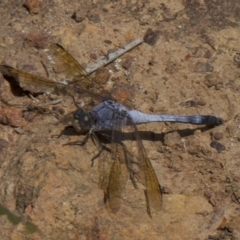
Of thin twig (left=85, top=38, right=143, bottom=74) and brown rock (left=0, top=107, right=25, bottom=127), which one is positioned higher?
thin twig (left=85, top=38, right=143, bottom=74)

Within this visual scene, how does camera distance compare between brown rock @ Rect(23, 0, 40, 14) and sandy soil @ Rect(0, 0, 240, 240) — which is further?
brown rock @ Rect(23, 0, 40, 14)

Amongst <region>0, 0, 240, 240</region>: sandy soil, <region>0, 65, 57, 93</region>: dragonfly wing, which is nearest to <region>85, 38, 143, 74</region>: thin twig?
<region>0, 0, 240, 240</region>: sandy soil

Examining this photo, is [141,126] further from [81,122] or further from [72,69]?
[72,69]

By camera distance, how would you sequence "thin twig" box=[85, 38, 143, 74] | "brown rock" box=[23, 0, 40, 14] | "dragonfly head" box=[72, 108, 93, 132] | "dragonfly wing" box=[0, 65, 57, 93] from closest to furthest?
1. "dragonfly head" box=[72, 108, 93, 132]
2. "dragonfly wing" box=[0, 65, 57, 93]
3. "thin twig" box=[85, 38, 143, 74]
4. "brown rock" box=[23, 0, 40, 14]

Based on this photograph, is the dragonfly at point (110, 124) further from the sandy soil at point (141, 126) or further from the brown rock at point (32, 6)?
the brown rock at point (32, 6)

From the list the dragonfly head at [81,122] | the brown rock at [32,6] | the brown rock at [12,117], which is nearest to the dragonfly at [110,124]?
the dragonfly head at [81,122]

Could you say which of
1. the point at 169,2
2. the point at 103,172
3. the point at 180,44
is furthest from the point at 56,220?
the point at 169,2

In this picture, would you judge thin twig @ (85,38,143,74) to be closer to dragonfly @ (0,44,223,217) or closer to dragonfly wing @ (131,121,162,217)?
dragonfly @ (0,44,223,217)

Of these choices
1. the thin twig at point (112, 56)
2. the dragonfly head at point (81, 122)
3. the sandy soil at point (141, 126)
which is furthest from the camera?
the thin twig at point (112, 56)

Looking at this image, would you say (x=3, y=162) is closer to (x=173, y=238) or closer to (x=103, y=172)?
(x=103, y=172)
